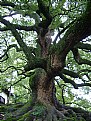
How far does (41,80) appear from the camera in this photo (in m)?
7.49

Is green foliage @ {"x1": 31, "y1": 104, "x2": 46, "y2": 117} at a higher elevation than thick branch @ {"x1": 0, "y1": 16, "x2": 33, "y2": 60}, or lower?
lower

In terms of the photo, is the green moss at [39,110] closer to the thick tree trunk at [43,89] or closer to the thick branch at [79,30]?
the thick tree trunk at [43,89]

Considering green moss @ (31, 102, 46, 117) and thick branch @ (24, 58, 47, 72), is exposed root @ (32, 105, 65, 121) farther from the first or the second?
thick branch @ (24, 58, 47, 72)

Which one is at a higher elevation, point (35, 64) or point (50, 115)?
point (35, 64)

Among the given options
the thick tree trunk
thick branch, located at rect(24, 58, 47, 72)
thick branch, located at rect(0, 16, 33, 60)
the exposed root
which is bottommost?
the exposed root

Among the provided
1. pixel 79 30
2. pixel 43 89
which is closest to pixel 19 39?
pixel 43 89

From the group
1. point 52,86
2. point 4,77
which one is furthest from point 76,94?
point 52,86

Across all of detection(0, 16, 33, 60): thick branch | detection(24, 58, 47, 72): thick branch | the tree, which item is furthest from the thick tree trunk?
detection(24, 58, 47, 72): thick branch

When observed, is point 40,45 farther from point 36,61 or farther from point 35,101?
point 36,61

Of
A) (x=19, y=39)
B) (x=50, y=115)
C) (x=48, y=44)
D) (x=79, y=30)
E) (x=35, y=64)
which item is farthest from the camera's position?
(x=48, y=44)

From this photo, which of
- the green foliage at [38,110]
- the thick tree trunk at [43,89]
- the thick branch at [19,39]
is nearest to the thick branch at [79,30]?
the thick branch at [19,39]

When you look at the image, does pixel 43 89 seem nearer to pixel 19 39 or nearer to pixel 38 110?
pixel 38 110

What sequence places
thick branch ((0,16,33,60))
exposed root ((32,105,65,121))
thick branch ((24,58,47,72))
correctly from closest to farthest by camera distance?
thick branch ((24,58,47,72)) < exposed root ((32,105,65,121)) < thick branch ((0,16,33,60))

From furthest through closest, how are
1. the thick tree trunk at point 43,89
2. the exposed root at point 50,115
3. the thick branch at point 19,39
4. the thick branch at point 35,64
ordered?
the thick tree trunk at point 43,89 → the thick branch at point 19,39 → the exposed root at point 50,115 → the thick branch at point 35,64
